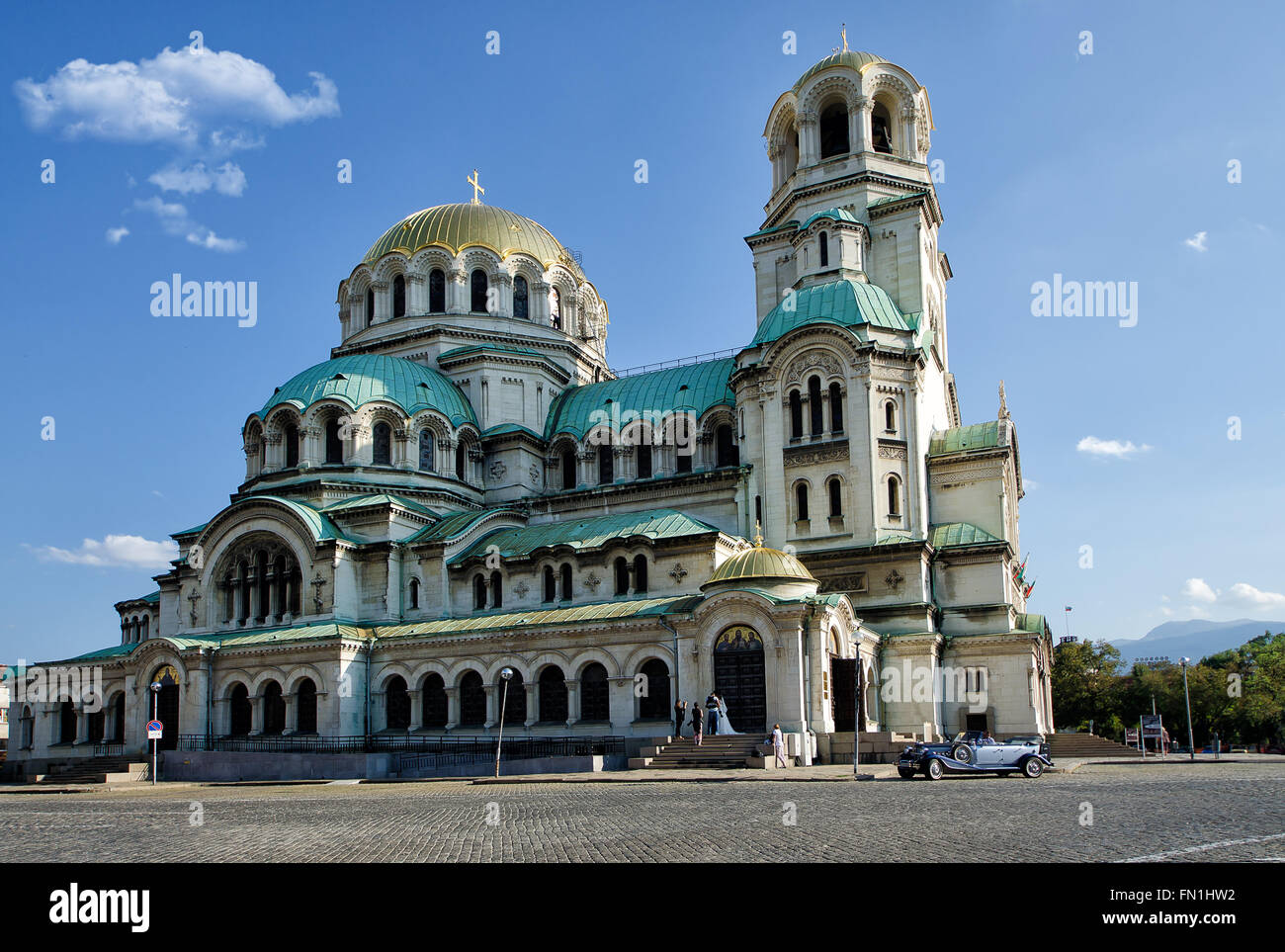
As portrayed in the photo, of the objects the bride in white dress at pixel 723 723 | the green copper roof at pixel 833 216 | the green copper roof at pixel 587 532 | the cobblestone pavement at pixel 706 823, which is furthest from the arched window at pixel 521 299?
the cobblestone pavement at pixel 706 823

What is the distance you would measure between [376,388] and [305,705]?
14.8 metres

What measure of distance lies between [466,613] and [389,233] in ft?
79.6

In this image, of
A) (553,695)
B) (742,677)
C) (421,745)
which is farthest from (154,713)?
(742,677)

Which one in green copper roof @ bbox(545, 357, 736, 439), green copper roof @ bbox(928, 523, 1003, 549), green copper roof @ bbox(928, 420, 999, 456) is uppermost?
green copper roof @ bbox(545, 357, 736, 439)

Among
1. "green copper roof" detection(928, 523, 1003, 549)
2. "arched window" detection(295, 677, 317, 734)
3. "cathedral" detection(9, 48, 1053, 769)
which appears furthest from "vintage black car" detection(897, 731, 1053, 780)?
"arched window" detection(295, 677, 317, 734)

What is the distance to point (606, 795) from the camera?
23.7 m

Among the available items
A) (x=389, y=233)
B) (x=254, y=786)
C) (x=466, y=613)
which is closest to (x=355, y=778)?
(x=254, y=786)

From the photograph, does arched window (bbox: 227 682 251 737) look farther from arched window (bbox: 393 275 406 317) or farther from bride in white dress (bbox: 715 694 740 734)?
bride in white dress (bbox: 715 694 740 734)

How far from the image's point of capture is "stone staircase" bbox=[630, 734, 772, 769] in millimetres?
33656

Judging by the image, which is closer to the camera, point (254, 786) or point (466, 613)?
point (254, 786)

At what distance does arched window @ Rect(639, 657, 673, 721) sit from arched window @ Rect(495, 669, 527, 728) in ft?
17.1

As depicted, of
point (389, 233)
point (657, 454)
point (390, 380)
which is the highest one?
point (389, 233)
